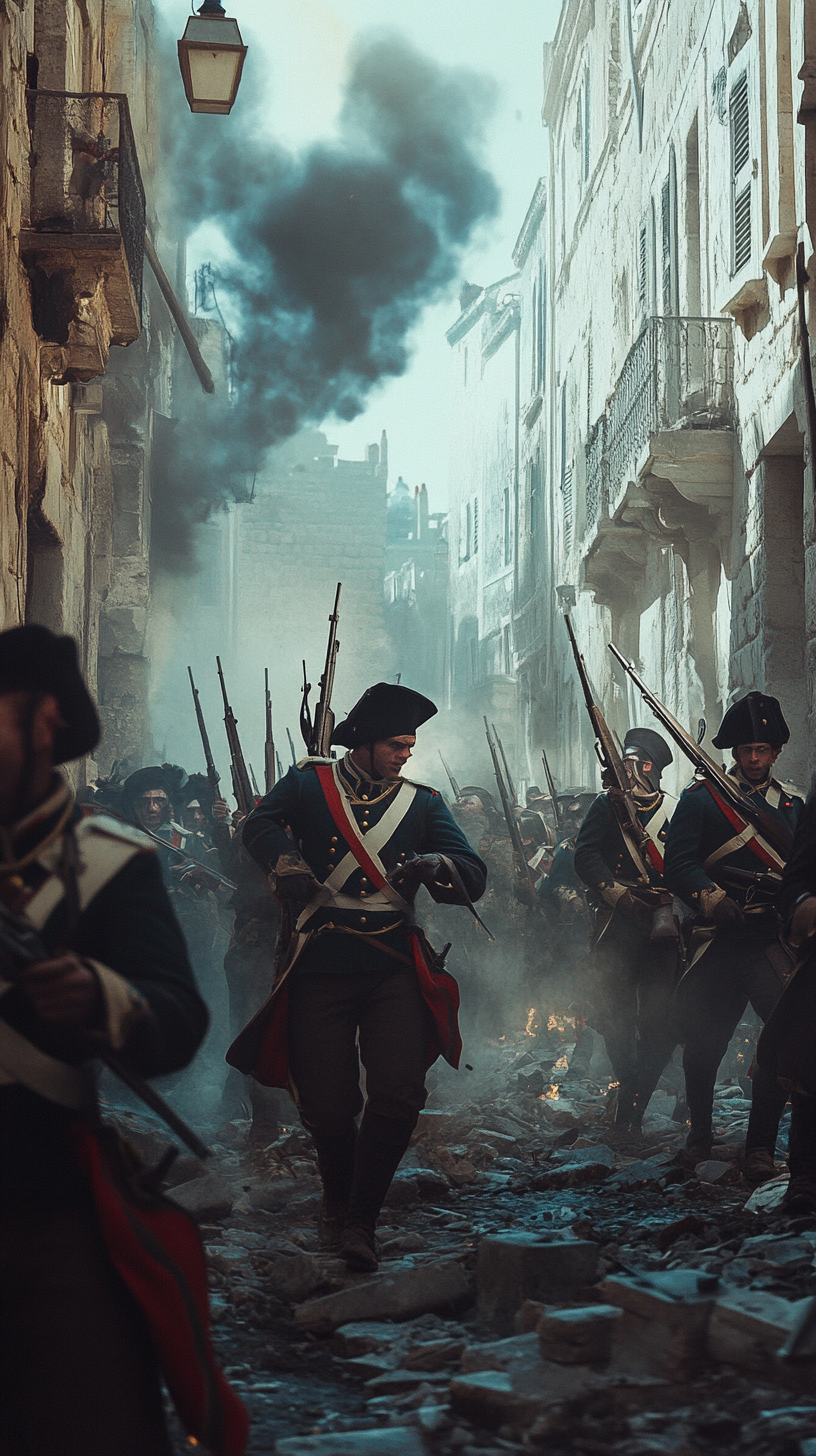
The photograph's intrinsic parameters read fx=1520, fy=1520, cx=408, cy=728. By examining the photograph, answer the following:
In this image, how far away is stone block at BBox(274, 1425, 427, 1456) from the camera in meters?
3.15

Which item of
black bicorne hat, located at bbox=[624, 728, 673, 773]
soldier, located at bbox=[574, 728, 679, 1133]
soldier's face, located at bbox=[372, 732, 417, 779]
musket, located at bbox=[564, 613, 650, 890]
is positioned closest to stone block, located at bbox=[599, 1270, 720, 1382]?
soldier's face, located at bbox=[372, 732, 417, 779]

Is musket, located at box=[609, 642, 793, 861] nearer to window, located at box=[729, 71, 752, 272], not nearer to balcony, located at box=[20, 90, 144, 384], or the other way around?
balcony, located at box=[20, 90, 144, 384]

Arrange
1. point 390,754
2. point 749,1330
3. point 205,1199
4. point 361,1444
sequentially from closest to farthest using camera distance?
1. point 361,1444
2. point 749,1330
3. point 390,754
4. point 205,1199

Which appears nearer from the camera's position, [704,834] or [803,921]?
[803,921]

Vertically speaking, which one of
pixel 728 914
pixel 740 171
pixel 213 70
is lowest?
pixel 728 914

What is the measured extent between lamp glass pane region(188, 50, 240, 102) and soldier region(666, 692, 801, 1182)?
521 cm

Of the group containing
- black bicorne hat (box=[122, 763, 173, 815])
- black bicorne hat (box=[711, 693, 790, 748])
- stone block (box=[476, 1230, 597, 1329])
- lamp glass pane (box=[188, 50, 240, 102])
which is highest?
lamp glass pane (box=[188, 50, 240, 102])

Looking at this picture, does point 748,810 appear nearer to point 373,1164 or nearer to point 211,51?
point 373,1164

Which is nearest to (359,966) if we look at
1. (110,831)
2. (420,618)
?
(110,831)

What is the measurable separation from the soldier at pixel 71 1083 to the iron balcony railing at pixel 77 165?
26.7 feet

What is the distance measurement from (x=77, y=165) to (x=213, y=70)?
4.44 ft

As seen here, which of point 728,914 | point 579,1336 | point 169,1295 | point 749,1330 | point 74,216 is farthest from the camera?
point 74,216

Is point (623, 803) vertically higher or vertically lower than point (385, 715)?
lower

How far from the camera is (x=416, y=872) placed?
5246mm
